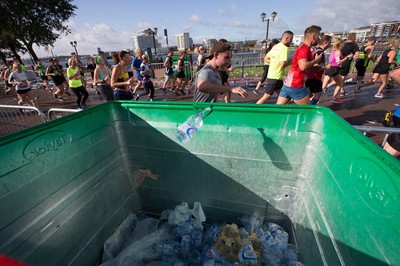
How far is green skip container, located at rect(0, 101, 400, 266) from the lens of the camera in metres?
1.20

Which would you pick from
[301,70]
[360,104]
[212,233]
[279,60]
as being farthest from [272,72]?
[212,233]

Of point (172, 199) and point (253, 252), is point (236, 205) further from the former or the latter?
point (172, 199)

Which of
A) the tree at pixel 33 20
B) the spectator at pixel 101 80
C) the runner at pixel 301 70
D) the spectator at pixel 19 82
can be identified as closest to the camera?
the runner at pixel 301 70

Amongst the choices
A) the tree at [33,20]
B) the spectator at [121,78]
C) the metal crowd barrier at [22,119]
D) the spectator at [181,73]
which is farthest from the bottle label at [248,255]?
the tree at [33,20]

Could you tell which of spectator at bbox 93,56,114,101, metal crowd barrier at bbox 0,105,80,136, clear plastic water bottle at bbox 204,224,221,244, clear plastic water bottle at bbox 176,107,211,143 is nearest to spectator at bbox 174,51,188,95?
spectator at bbox 93,56,114,101

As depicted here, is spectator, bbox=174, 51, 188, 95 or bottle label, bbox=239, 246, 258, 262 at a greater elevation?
spectator, bbox=174, 51, 188, 95

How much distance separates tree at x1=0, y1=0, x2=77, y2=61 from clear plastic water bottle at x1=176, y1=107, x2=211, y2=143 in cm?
2328

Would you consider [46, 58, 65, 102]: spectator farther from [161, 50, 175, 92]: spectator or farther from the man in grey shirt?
the man in grey shirt

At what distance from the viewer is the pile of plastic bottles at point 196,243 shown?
79.3 inches

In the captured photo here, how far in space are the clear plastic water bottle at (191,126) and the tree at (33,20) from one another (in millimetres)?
23278

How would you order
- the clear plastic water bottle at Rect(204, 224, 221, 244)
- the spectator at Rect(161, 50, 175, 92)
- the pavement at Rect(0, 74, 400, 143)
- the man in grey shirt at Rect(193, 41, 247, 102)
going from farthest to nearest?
1. the spectator at Rect(161, 50, 175, 92)
2. the pavement at Rect(0, 74, 400, 143)
3. the man in grey shirt at Rect(193, 41, 247, 102)
4. the clear plastic water bottle at Rect(204, 224, 221, 244)

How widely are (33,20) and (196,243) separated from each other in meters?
26.6

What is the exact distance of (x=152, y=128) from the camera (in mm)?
2170

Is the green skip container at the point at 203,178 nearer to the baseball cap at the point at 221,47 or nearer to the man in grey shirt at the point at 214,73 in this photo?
the man in grey shirt at the point at 214,73
